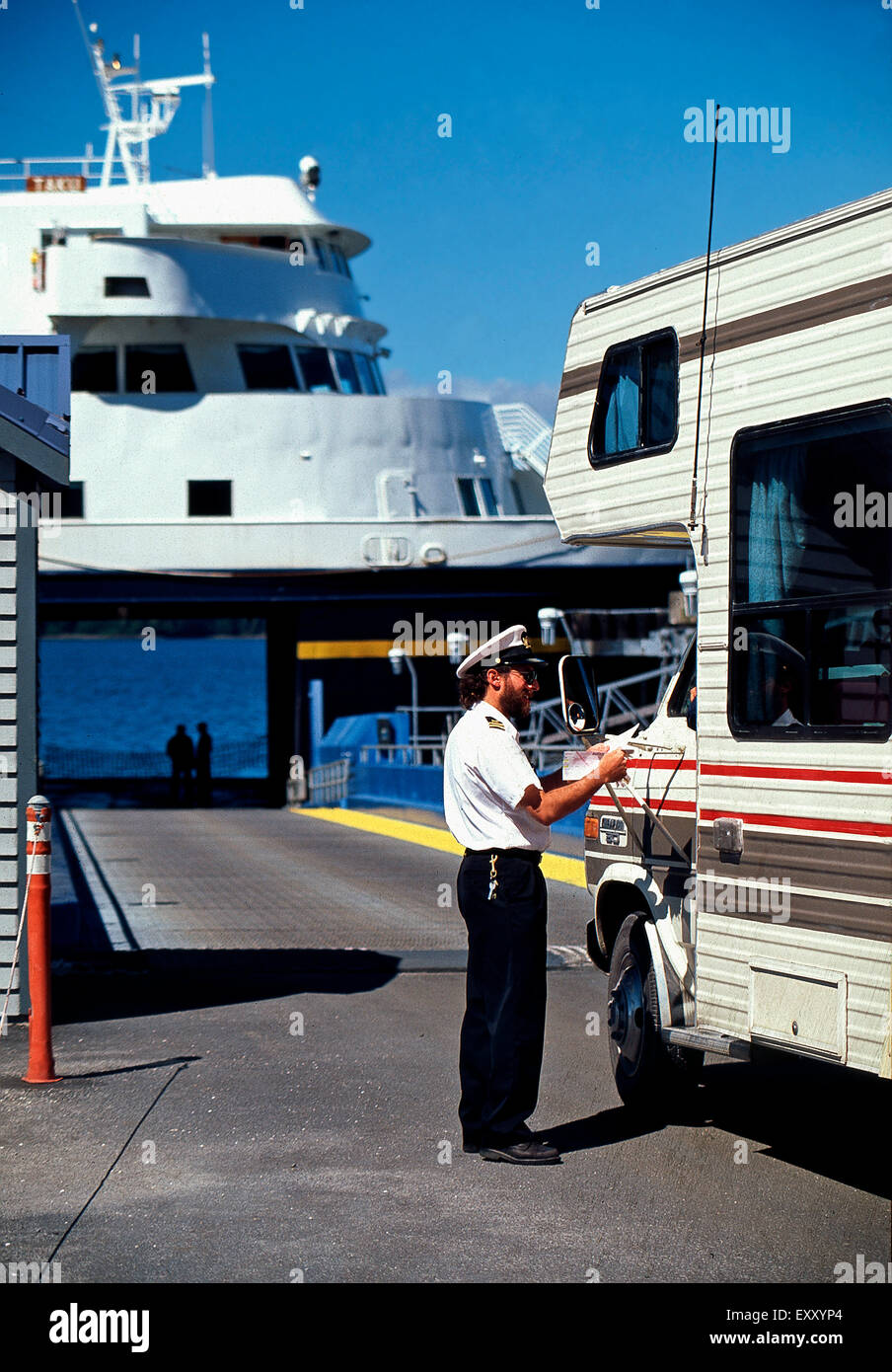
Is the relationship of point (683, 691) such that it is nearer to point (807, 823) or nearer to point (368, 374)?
point (807, 823)

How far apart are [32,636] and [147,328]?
2550cm

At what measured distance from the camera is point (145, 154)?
3653 centimetres

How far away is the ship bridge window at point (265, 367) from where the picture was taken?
33.8m

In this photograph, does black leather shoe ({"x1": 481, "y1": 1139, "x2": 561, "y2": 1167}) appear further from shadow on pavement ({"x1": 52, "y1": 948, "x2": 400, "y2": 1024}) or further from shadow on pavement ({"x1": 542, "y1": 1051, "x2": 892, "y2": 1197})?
shadow on pavement ({"x1": 52, "y1": 948, "x2": 400, "y2": 1024})

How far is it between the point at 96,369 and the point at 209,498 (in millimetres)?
3428

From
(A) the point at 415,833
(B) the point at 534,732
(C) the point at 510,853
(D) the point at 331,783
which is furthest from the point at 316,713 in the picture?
(C) the point at 510,853

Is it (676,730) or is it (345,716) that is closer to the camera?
(676,730)

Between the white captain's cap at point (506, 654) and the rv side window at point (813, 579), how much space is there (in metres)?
0.79

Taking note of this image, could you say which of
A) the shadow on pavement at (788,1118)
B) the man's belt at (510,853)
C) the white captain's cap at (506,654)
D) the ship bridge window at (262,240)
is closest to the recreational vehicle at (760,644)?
the shadow on pavement at (788,1118)

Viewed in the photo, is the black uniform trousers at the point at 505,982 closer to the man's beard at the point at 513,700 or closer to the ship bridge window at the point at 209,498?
the man's beard at the point at 513,700

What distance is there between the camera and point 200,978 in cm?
1096

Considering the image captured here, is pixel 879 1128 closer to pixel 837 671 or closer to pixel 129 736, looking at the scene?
pixel 837 671
